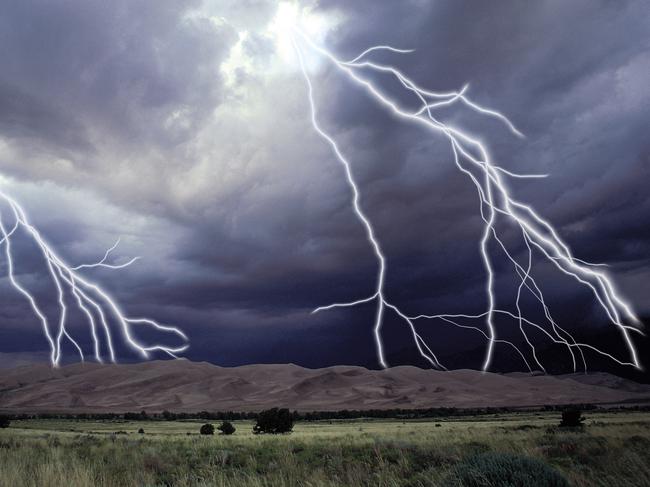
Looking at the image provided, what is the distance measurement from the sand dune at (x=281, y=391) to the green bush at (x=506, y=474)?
469ft

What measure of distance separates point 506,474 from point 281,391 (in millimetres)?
173954

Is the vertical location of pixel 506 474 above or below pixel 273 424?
below

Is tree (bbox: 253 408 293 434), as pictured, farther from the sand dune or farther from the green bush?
the sand dune

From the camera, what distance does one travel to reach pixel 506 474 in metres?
7.35

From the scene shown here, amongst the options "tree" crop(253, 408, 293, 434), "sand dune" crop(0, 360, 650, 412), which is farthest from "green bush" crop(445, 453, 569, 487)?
"sand dune" crop(0, 360, 650, 412)

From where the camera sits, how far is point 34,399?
166 m

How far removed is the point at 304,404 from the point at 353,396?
1846 centimetres

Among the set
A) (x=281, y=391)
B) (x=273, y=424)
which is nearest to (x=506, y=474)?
(x=273, y=424)

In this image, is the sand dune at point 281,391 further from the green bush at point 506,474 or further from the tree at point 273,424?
the green bush at point 506,474

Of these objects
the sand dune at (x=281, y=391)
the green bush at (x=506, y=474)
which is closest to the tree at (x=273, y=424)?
the green bush at (x=506, y=474)

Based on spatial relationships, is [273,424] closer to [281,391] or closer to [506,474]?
[506,474]

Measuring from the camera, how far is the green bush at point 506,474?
7.02 metres

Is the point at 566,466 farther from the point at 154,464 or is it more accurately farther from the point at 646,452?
the point at 154,464

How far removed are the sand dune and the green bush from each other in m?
143
